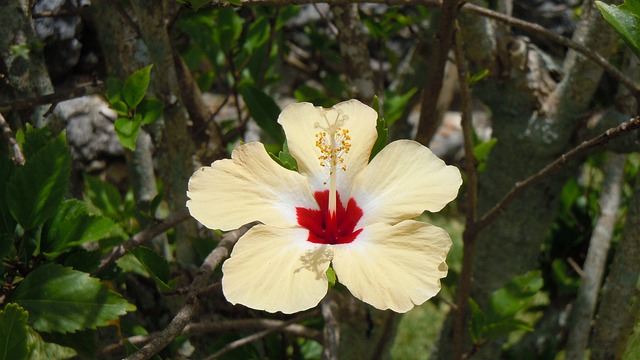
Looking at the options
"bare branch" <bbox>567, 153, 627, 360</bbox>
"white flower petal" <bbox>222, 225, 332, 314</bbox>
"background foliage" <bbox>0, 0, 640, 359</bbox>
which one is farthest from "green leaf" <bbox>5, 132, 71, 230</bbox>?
"bare branch" <bbox>567, 153, 627, 360</bbox>

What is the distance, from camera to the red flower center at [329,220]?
1.12 meters

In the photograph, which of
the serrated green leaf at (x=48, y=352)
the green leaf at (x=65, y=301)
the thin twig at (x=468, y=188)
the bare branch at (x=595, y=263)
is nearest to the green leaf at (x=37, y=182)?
the green leaf at (x=65, y=301)

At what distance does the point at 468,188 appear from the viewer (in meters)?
1.58

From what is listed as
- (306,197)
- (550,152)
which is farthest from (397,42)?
(306,197)

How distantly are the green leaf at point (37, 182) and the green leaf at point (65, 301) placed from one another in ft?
0.36

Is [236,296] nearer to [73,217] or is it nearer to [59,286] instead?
[59,286]

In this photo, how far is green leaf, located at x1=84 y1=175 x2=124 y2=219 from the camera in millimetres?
1953

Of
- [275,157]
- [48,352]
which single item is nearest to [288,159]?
[275,157]

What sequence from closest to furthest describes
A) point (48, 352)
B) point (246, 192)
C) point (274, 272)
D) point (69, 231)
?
point (274, 272) → point (246, 192) → point (69, 231) → point (48, 352)

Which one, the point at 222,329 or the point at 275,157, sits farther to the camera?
the point at 222,329

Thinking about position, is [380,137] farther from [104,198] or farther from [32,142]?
[104,198]

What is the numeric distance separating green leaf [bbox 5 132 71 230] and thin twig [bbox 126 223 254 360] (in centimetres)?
31

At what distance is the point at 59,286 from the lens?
4.01 feet

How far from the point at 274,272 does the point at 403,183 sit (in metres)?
0.25
